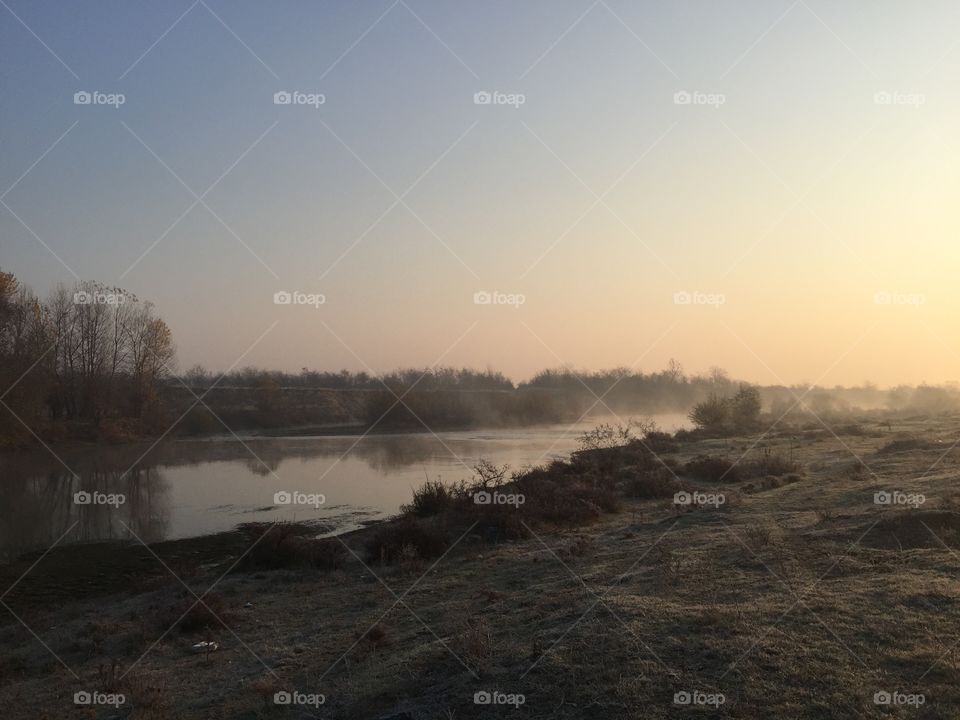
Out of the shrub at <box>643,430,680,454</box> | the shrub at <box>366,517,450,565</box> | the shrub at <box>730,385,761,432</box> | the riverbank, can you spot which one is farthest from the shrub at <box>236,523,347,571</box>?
the shrub at <box>730,385,761,432</box>

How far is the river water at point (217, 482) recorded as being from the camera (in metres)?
20.2

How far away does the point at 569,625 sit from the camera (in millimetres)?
7938

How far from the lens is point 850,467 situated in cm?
1920

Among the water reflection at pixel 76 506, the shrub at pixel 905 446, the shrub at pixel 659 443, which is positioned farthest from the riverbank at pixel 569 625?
the shrub at pixel 659 443

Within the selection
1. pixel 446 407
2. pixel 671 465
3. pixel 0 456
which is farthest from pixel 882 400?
pixel 0 456

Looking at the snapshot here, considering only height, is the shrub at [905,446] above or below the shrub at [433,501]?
above

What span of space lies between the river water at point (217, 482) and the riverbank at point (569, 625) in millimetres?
4533

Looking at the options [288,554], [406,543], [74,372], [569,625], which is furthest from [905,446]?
[74,372]

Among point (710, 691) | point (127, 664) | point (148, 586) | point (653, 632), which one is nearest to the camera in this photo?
point (710, 691)

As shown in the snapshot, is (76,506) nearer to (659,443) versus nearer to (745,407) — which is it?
(659,443)

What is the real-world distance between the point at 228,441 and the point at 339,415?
20078 millimetres

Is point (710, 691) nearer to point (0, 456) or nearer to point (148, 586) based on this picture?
point (148, 586)

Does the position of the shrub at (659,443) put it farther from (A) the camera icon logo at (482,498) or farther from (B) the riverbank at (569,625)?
(B) the riverbank at (569,625)

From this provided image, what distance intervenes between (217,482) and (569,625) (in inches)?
954
